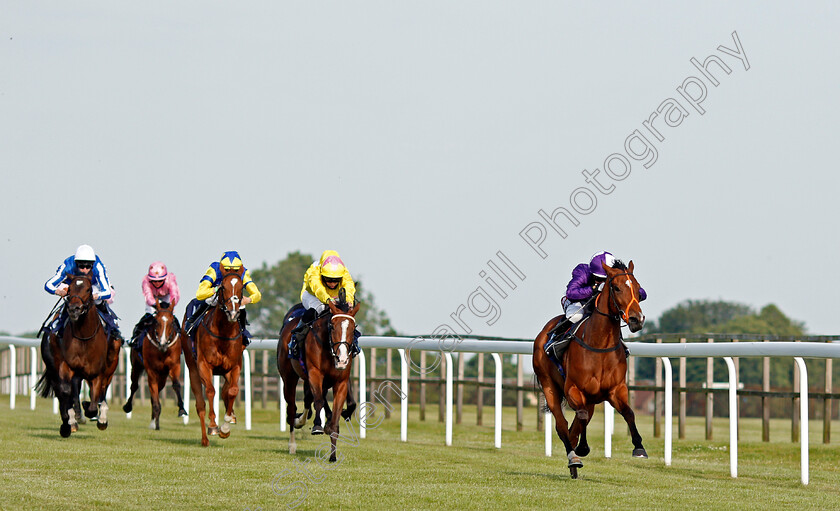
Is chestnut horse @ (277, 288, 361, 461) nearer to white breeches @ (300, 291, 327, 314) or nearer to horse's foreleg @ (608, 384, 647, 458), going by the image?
white breeches @ (300, 291, 327, 314)

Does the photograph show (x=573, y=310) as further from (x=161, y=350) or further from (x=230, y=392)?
(x=161, y=350)

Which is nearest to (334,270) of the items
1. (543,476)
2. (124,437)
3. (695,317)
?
(543,476)

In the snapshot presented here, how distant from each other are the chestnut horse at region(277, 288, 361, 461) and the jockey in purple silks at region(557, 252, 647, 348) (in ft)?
5.98

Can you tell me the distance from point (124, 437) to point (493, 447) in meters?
3.82

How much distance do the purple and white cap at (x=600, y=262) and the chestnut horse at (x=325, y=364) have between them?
2047 mm

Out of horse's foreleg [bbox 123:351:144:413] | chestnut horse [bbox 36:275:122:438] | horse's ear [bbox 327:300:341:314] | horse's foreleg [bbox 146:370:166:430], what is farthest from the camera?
horse's foreleg [bbox 123:351:144:413]

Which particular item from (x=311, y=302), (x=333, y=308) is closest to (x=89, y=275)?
(x=311, y=302)

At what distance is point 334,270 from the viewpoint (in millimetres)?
11078

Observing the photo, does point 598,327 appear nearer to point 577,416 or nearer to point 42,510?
point 577,416

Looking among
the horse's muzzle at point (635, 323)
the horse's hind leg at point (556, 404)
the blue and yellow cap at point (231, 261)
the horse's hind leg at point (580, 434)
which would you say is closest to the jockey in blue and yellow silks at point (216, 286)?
the blue and yellow cap at point (231, 261)

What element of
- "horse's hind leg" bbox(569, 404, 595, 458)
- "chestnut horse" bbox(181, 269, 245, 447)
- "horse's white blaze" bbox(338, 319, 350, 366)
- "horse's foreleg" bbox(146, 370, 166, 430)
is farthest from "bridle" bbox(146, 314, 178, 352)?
"horse's hind leg" bbox(569, 404, 595, 458)

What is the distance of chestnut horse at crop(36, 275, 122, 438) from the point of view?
12219 mm

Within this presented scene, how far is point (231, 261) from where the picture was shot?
12484 mm

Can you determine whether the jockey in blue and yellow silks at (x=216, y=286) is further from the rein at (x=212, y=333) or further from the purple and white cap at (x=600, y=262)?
the purple and white cap at (x=600, y=262)
